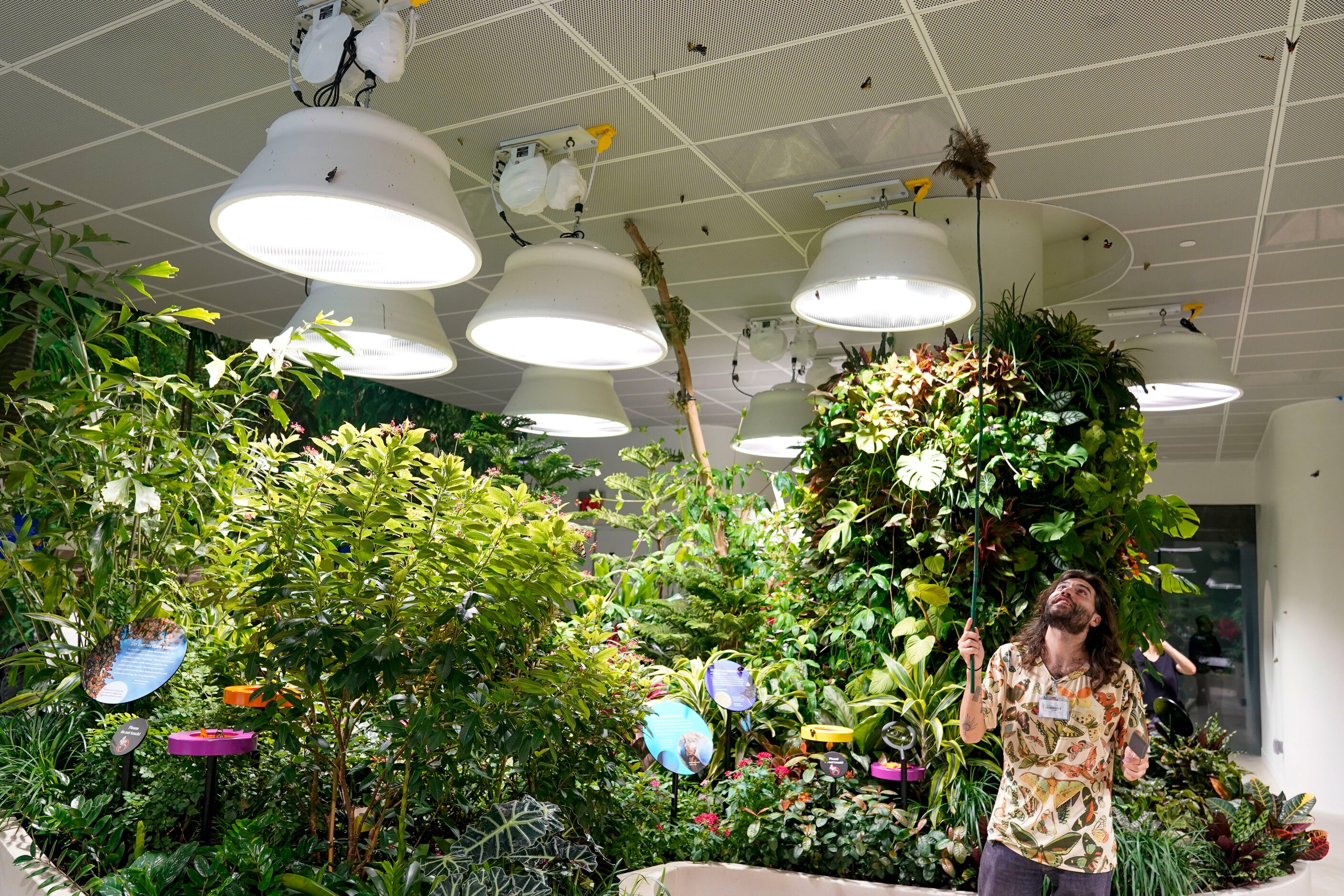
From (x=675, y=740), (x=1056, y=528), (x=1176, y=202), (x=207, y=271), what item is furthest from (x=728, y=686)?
(x=207, y=271)

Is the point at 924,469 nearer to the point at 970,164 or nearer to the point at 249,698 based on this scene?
the point at 970,164

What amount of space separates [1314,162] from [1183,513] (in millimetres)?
1530

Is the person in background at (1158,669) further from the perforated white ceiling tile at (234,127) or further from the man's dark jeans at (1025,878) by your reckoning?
the perforated white ceiling tile at (234,127)

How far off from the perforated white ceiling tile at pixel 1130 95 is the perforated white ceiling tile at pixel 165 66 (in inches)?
105

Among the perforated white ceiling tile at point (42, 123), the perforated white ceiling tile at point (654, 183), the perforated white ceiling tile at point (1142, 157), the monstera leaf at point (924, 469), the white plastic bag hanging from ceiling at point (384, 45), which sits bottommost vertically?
the monstera leaf at point (924, 469)

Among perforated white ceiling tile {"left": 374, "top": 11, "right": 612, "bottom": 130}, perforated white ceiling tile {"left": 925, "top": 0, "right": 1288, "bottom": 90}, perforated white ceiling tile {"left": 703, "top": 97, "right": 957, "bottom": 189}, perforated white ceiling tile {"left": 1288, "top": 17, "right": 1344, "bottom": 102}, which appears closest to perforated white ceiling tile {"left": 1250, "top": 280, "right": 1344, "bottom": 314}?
perforated white ceiling tile {"left": 1288, "top": 17, "right": 1344, "bottom": 102}

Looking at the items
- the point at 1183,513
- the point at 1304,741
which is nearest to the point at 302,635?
the point at 1183,513

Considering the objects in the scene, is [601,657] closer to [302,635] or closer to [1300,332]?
[302,635]

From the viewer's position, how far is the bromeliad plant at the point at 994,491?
3865mm

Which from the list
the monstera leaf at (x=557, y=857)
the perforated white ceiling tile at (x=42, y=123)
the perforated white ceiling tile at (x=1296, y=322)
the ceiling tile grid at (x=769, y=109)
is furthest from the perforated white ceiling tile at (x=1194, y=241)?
the perforated white ceiling tile at (x=42, y=123)

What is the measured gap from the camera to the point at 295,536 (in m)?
2.49

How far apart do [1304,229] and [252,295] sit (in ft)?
20.1

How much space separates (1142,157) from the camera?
3.81 metres

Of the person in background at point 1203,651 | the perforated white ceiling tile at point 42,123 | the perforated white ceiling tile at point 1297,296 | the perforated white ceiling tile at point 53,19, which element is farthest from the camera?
the person in background at point 1203,651
